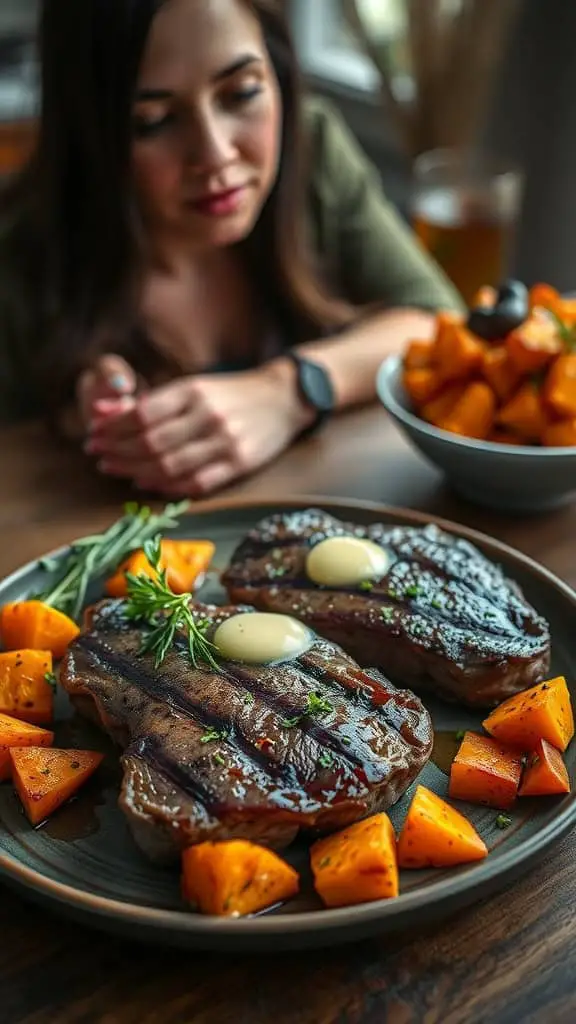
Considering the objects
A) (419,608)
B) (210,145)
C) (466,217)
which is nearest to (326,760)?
(419,608)

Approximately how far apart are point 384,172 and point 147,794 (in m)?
4.47

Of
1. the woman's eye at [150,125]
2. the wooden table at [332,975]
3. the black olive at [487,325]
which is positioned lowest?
the wooden table at [332,975]

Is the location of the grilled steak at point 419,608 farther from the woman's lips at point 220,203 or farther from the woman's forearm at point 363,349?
the woman's lips at point 220,203

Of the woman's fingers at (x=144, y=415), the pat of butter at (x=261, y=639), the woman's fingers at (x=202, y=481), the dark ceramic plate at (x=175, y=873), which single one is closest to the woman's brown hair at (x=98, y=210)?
the woman's fingers at (x=144, y=415)

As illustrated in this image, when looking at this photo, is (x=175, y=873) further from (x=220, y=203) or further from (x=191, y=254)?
(x=191, y=254)

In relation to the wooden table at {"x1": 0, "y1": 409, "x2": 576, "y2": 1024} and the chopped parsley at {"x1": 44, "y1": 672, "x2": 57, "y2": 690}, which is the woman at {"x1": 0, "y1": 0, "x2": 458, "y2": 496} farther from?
the wooden table at {"x1": 0, "y1": 409, "x2": 576, "y2": 1024}

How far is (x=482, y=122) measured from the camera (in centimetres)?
424

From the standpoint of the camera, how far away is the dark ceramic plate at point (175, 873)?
38.0 inches

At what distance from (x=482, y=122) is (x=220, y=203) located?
98.0 inches

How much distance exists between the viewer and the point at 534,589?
4.96 ft

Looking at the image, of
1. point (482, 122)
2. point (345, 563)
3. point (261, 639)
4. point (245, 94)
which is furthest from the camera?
point (482, 122)

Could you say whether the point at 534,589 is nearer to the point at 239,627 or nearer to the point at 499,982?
the point at 239,627

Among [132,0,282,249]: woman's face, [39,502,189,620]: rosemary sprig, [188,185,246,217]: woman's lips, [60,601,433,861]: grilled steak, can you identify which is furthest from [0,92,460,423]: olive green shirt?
[60,601,433,861]: grilled steak

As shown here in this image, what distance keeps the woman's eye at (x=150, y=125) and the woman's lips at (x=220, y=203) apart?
0.57ft
